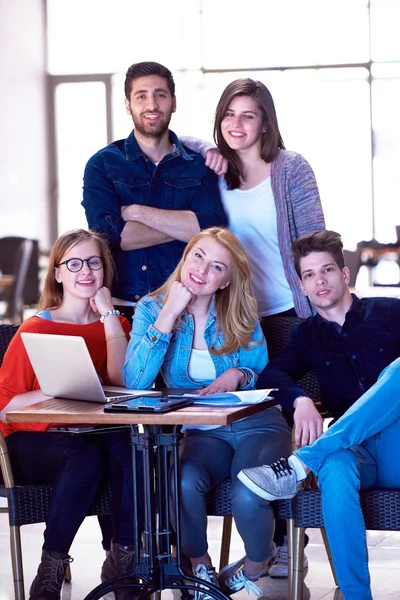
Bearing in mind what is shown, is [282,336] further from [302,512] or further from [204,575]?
[204,575]

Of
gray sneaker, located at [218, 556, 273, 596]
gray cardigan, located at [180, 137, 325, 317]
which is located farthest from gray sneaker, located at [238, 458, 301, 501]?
gray cardigan, located at [180, 137, 325, 317]

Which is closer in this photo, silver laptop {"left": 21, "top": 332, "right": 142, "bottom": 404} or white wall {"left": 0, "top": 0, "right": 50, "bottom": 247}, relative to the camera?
silver laptop {"left": 21, "top": 332, "right": 142, "bottom": 404}

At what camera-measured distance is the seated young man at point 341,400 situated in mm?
2482

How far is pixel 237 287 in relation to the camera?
3.02 metres

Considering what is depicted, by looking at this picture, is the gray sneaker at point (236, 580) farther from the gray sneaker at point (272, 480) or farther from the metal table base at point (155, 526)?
the gray sneaker at point (272, 480)

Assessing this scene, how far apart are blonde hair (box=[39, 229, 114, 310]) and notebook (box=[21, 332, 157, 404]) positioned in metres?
0.51

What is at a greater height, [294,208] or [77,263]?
[294,208]

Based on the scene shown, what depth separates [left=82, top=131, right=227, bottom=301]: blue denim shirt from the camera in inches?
131

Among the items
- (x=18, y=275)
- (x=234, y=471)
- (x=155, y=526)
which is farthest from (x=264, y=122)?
(x=18, y=275)

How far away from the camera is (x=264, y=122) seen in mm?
3357

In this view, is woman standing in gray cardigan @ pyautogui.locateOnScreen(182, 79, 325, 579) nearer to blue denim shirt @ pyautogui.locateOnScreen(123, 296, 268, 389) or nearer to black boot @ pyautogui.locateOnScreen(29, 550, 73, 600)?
blue denim shirt @ pyautogui.locateOnScreen(123, 296, 268, 389)

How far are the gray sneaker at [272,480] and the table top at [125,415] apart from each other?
0.17m

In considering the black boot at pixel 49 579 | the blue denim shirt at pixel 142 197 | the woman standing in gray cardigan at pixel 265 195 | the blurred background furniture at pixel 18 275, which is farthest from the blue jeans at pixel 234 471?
the blurred background furniture at pixel 18 275

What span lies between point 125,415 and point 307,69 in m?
8.79
